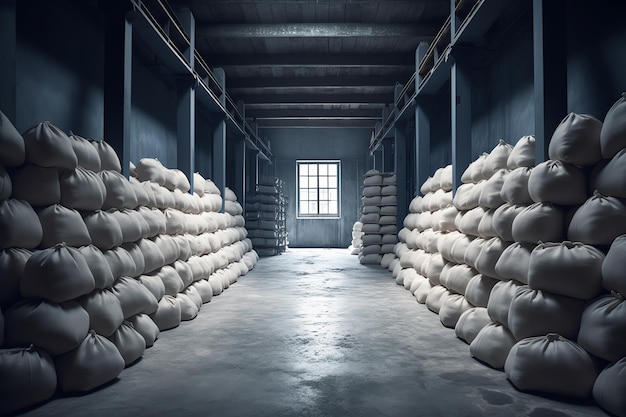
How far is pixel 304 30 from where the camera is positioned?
827 cm

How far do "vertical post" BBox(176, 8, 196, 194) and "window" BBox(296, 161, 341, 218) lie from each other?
37.0 feet

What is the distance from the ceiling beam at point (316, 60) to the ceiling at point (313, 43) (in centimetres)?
2

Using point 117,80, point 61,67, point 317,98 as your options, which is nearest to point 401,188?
point 317,98

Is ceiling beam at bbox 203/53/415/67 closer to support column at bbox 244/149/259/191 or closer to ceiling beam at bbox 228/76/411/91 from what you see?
ceiling beam at bbox 228/76/411/91

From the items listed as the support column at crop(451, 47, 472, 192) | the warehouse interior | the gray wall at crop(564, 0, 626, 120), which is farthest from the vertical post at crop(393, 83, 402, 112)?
the gray wall at crop(564, 0, 626, 120)

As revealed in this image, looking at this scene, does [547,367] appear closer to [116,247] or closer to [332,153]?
[116,247]

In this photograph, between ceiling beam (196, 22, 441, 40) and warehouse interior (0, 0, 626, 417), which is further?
ceiling beam (196, 22, 441, 40)

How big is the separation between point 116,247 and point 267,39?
6546 mm

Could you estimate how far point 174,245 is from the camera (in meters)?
4.74

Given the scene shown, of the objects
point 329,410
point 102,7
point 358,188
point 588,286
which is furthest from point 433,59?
point 358,188

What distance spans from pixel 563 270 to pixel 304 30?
6.76 metres

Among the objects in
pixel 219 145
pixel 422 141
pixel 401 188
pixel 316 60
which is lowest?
pixel 401 188

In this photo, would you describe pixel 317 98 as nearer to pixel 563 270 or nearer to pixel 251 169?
pixel 251 169

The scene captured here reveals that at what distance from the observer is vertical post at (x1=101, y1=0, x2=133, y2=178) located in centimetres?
455
